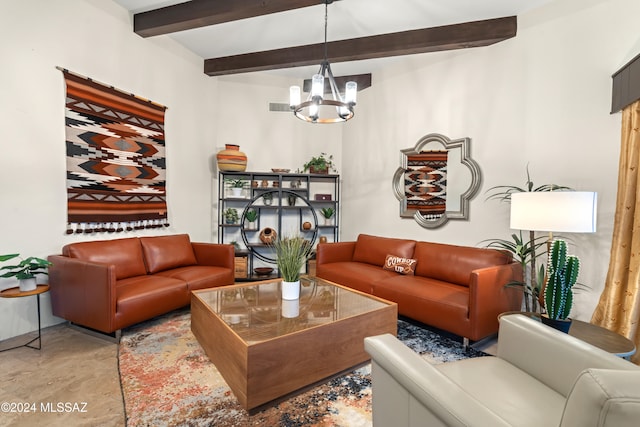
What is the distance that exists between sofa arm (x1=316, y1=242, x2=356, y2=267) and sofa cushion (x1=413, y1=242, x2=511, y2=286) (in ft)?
3.21

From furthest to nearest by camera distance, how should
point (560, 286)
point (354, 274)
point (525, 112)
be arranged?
point (354, 274) → point (525, 112) → point (560, 286)

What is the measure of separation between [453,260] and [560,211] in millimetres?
1250

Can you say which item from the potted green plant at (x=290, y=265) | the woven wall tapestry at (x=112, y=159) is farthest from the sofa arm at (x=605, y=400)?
the woven wall tapestry at (x=112, y=159)

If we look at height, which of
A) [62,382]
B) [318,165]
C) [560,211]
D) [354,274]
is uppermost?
[318,165]

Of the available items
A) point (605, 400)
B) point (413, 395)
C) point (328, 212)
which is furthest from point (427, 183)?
point (605, 400)

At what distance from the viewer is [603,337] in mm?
1813

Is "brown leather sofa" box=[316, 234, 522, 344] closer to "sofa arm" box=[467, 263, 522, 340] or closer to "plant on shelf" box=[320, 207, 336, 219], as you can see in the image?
"sofa arm" box=[467, 263, 522, 340]

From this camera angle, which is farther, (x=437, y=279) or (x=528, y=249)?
(x=437, y=279)

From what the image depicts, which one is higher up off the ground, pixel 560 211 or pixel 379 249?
pixel 560 211

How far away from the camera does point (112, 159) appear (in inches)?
129

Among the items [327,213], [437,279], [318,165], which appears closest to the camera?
[437,279]

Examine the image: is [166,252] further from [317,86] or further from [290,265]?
[317,86]

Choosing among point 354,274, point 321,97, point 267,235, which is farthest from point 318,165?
point 321,97

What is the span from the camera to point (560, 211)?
6.48 feet
